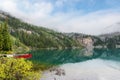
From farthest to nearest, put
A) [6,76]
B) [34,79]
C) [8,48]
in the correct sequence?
[8,48] < [34,79] < [6,76]

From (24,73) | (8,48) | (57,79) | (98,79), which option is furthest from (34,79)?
(8,48)

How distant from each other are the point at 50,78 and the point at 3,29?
66874mm

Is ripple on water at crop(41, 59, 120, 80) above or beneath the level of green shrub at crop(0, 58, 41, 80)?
Answer: beneath

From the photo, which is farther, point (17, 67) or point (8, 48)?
point (8, 48)

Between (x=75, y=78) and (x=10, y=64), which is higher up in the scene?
(x=10, y=64)

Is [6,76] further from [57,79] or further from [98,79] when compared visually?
[98,79]

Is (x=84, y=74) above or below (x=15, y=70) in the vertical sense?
below

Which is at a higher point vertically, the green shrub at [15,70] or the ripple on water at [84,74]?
the green shrub at [15,70]

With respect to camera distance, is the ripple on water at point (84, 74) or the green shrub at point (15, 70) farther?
the ripple on water at point (84, 74)

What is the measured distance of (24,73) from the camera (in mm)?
54750

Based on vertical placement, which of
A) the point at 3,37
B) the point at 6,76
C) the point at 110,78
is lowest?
the point at 110,78

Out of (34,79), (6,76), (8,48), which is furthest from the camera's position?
(8,48)

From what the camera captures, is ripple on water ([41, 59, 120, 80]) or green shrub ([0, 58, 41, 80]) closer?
green shrub ([0, 58, 41, 80])

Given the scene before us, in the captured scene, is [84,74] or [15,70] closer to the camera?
[15,70]
